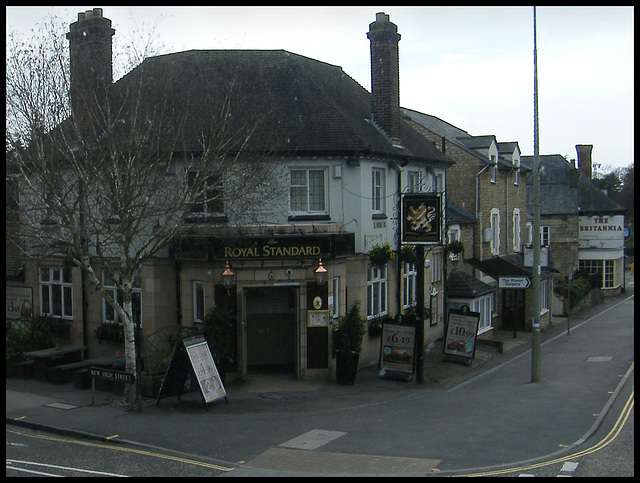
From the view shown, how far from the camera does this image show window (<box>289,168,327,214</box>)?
19.6m

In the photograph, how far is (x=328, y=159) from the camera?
1967 cm

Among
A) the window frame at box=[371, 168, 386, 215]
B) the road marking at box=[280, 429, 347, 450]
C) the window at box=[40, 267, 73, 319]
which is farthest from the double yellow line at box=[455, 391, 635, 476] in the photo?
the window at box=[40, 267, 73, 319]

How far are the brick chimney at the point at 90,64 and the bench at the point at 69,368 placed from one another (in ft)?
22.3

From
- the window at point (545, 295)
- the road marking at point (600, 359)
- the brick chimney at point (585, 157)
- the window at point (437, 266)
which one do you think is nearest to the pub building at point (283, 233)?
the window at point (437, 266)

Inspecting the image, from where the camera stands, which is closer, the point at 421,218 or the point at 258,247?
the point at 258,247

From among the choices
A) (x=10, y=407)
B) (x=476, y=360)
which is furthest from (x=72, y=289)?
(x=476, y=360)

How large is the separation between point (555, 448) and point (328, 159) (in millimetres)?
10164

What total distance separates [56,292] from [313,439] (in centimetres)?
1268

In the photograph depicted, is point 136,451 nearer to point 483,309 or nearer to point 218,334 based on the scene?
point 218,334

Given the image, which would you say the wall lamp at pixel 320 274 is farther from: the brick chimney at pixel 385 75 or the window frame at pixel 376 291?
the brick chimney at pixel 385 75

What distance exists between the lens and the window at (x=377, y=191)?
2119 centimetres

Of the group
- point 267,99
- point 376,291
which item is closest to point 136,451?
point 376,291

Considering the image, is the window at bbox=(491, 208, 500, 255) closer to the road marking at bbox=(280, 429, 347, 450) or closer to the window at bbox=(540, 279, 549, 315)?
the window at bbox=(540, 279, 549, 315)

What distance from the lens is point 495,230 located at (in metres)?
33.5
